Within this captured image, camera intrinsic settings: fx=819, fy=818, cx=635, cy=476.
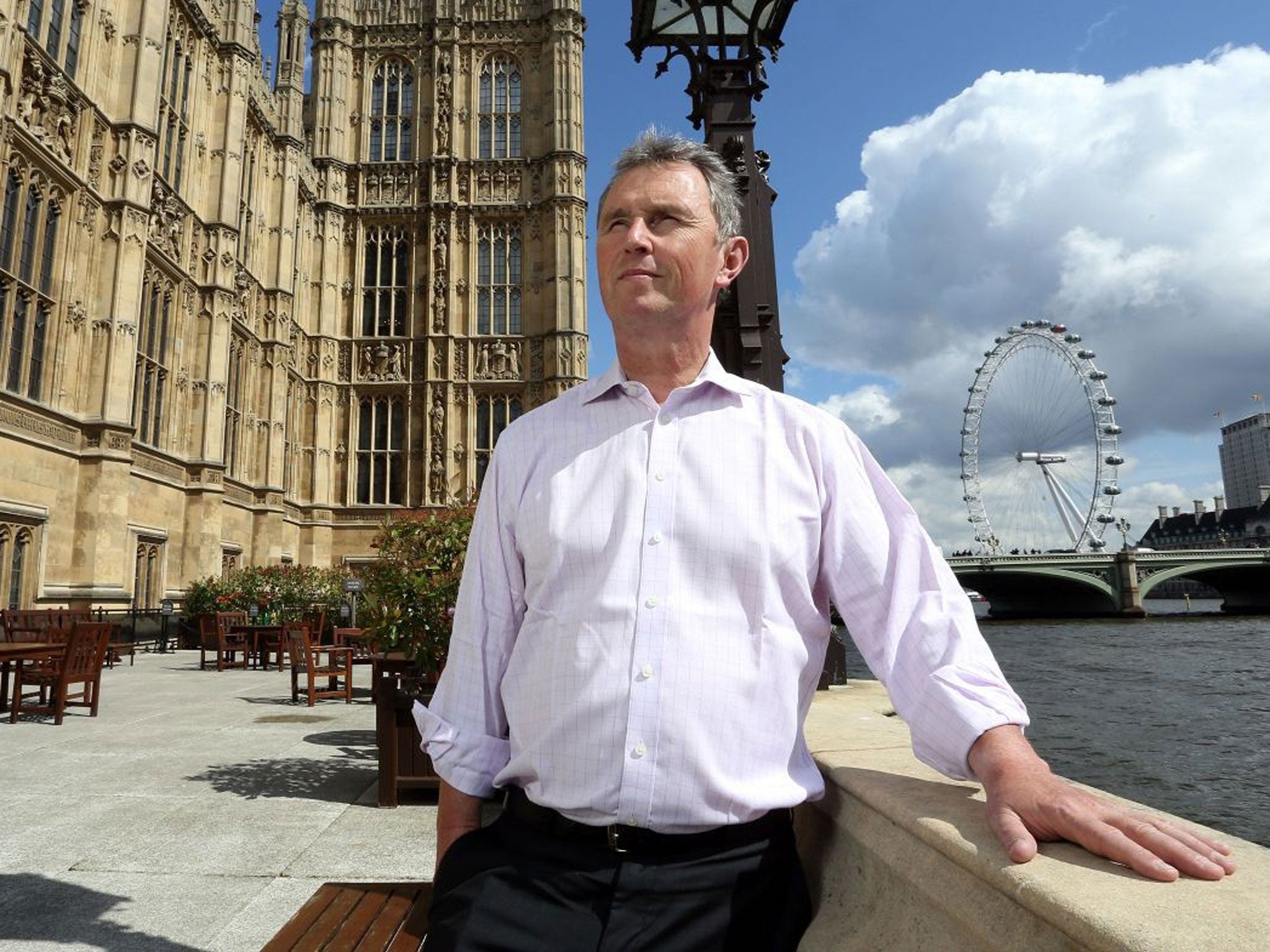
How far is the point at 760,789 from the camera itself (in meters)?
1.28

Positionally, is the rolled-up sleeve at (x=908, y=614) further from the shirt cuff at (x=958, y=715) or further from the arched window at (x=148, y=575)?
the arched window at (x=148, y=575)

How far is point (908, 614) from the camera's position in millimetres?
1326

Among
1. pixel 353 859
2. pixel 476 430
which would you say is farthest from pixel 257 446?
pixel 353 859

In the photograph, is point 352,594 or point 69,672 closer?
point 69,672

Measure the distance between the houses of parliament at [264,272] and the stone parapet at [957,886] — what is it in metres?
15.4

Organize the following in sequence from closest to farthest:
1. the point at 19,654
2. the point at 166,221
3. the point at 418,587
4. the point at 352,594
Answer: the point at 418,587 < the point at 19,654 < the point at 352,594 < the point at 166,221

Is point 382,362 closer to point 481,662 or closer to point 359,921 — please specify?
point 359,921

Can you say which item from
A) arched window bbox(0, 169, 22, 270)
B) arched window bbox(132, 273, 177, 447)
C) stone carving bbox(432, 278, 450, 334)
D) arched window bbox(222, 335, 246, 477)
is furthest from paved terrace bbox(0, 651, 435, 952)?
stone carving bbox(432, 278, 450, 334)

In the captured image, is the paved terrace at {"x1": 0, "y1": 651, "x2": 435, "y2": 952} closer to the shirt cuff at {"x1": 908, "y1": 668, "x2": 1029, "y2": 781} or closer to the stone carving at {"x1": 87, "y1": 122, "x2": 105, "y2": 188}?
the shirt cuff at {"x1": 908, "y1": 668, "x2": 1029, "y2": 781}

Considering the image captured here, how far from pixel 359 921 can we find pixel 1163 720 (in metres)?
14.2

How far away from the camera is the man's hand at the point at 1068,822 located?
2.89 ft

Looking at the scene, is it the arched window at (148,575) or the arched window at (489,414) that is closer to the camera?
the arched window at (148,575)

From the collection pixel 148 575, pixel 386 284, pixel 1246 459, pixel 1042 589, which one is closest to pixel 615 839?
pixel 148 575

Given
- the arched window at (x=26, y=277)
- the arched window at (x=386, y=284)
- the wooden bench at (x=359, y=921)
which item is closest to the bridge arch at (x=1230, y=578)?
the arched window at (x=386, y=284)
